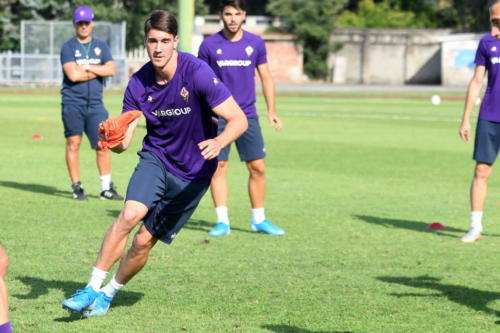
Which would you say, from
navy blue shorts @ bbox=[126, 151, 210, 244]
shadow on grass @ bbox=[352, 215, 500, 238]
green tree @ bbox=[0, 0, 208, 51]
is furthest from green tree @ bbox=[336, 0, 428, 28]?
navy blue shorts @ bbox=[126, 151, 210, 244]

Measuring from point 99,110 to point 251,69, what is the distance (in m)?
3.27

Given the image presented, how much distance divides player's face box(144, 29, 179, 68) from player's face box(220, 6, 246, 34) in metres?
3.52

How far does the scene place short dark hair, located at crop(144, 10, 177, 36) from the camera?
627cm

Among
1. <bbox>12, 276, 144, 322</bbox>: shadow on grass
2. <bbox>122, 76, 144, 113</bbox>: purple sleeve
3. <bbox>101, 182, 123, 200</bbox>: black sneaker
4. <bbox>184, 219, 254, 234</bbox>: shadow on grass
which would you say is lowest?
<bbox>101, 182, 123, 200</bbox>: black sneaker

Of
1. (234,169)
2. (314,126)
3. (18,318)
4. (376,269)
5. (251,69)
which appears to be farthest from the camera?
(314,126)

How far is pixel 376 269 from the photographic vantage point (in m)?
8.41

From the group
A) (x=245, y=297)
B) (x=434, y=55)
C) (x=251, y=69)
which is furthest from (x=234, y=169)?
(x=434, y=55)

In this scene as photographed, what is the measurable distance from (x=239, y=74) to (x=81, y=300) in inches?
164

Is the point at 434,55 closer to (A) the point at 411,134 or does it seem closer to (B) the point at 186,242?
(A) the point at 411,134

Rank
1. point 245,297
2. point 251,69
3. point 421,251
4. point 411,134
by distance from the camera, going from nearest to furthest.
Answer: point 245,297
point 421,251
point 251,69
point 411,134

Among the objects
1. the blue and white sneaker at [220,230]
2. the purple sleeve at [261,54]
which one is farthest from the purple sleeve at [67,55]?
the blue and white sneaker at [220,230]

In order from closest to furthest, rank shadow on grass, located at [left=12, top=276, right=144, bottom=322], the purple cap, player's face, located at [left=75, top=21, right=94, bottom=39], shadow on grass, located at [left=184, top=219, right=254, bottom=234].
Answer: shadow on grass, located at [left=12, top=276, right=144, bottom=322] < shadow on grass, located at [left=184, top=219, right=254, bottom=234] < the purple cap < player's face, located at [left=75, top=21, right=94, bottom=39]

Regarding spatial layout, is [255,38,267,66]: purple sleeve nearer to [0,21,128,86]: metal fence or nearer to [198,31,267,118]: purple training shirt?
[198,31,267,118]: purple training shirt

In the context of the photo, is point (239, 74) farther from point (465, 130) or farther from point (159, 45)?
point (159, 45)
